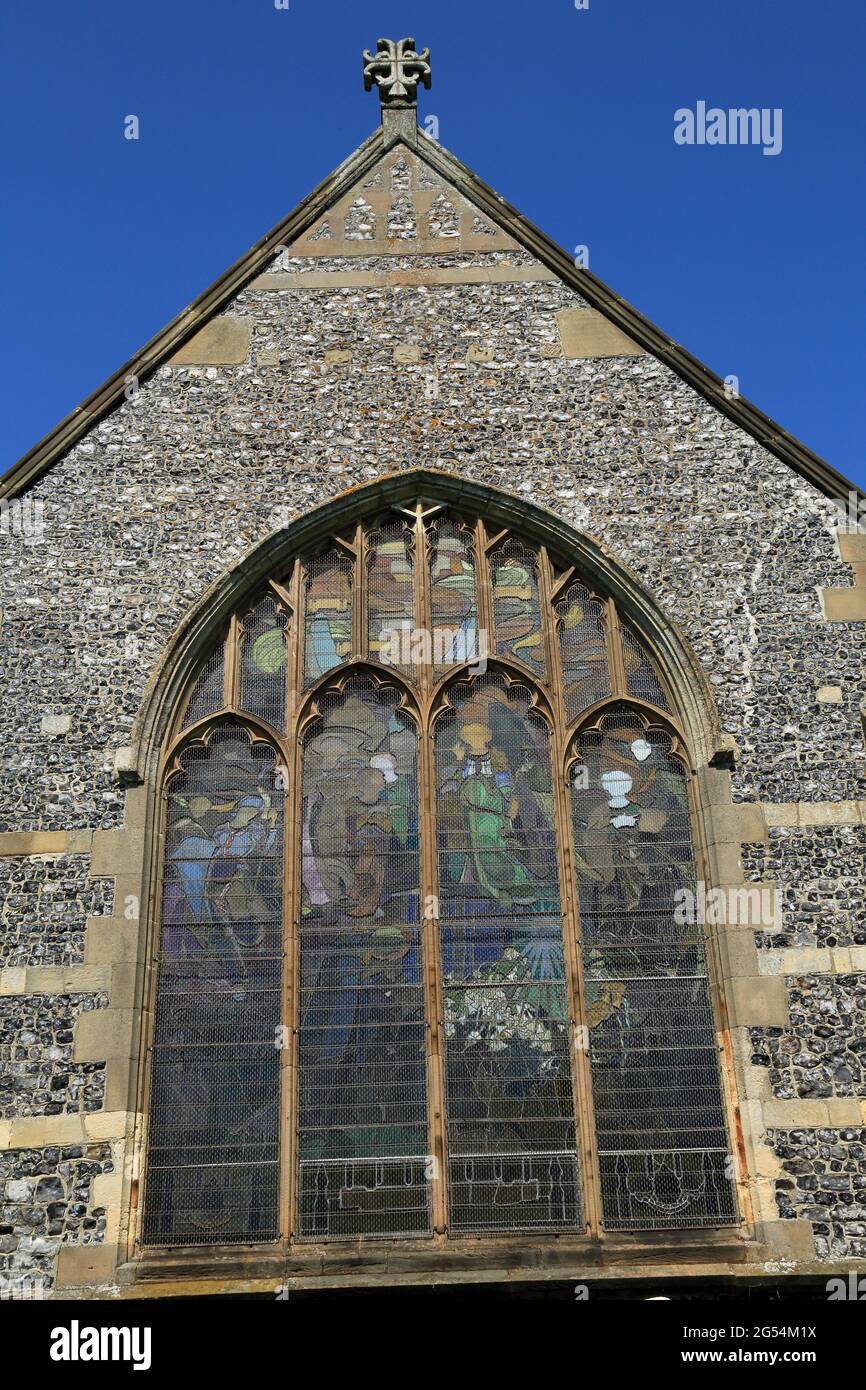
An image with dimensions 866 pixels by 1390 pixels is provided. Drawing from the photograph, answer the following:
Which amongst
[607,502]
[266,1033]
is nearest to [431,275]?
[607,502]

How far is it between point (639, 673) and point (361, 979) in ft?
11.3

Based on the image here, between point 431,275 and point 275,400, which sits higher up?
point 431,275

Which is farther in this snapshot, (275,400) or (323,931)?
(275,400)

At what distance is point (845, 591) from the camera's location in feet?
39.4

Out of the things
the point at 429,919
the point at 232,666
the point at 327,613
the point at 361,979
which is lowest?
the point at 361,979

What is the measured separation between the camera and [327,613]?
12.6 metres

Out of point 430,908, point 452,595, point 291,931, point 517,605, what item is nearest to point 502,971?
point 430,908

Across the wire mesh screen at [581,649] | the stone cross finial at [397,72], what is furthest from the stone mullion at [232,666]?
the stone cross finial at [397,72]

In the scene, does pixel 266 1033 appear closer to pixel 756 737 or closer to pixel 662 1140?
pixel 662 1140

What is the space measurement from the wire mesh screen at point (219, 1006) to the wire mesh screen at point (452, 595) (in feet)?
5.85

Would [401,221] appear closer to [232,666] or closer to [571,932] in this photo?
[232,666]

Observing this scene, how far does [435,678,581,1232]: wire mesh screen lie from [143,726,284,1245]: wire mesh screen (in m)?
1.35

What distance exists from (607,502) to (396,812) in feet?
10.7

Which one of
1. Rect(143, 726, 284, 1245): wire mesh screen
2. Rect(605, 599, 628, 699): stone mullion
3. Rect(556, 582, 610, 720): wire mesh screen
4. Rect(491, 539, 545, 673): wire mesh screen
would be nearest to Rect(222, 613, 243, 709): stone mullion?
Rect(143, 726, 284, 1245): wire mesh screen
